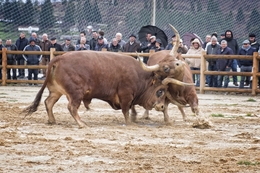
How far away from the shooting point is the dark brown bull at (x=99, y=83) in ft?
39.0

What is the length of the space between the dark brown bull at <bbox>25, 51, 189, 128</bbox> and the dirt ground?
1.30 ft

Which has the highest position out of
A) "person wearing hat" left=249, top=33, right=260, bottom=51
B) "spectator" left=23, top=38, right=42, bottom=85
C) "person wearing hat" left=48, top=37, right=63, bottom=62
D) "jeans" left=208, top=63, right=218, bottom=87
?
"person wearing hat" left=249, top=33, right=260, bottom=51

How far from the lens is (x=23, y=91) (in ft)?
65.2

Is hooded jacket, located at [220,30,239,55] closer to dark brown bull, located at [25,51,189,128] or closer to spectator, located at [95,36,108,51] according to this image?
spectator, located at [95,36,108,51]

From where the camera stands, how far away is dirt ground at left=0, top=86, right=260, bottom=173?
8.02 meters

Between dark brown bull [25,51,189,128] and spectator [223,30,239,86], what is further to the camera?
spectator [223,30,239,86]

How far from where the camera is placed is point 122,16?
2727 cm

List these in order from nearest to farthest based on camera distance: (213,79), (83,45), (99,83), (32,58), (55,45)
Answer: (99,83)
(213,79)
(83,45)
(32,58)
(55,45)

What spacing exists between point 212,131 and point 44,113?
383 centimetres

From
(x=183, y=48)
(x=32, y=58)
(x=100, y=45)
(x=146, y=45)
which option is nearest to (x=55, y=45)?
(x=32, y=58)

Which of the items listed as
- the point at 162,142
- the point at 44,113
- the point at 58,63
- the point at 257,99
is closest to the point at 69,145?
the point at 162,142

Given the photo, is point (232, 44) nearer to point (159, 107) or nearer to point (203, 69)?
point (203, 69)

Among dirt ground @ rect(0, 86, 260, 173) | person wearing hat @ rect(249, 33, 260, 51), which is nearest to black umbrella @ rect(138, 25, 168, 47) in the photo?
person wearing hat @ rect(249, 33, 260, 51)

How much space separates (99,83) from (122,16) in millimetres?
15277
